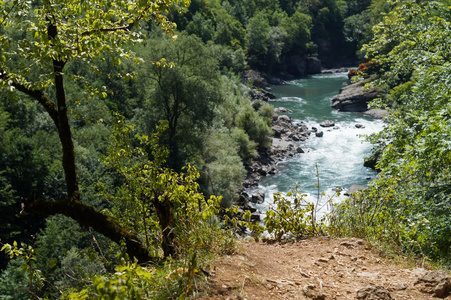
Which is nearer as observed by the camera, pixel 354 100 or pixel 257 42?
pixel 354 100

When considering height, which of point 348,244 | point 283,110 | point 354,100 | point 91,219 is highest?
point 91,219

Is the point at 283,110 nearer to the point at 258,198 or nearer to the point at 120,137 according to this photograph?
the point at 258,198

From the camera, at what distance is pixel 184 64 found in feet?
79.1

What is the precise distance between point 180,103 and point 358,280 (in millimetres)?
20269

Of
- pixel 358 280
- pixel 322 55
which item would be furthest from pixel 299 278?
pixel 322 55

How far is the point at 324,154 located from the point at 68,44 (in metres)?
28.0

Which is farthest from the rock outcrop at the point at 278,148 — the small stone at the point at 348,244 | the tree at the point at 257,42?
the tree at the point at 257,42

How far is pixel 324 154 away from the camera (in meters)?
30.0

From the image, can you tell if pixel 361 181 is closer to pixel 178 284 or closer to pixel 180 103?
pixel 180 103

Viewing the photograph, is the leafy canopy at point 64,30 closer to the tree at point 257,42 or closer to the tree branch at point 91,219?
the tree branch at point 91,219

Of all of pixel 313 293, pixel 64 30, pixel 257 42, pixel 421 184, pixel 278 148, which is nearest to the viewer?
pixel 313 293

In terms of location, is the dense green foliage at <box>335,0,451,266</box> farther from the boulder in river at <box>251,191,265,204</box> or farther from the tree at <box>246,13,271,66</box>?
the tree at <box>246,13,271,66</box>

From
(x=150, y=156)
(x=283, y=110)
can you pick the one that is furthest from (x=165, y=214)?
(x=283, y=110)

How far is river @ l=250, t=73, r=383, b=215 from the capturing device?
24641mm
